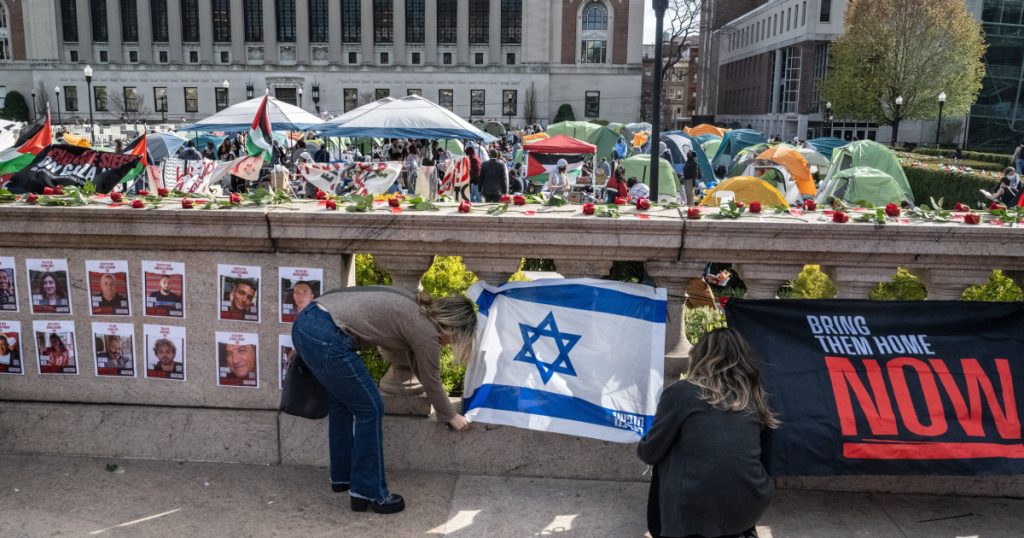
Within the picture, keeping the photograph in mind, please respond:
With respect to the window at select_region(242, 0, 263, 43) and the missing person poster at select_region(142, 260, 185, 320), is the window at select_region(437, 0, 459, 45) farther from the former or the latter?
the missing person poster at select_region(142, 260, 185, 320)

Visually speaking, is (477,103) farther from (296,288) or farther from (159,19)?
(296,288)

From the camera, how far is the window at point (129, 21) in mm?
73688

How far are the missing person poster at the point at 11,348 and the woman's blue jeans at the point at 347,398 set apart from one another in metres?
1.87

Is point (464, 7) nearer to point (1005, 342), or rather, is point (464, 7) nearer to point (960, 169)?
point (960, 169)

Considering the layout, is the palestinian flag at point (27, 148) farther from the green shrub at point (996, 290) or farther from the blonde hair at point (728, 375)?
the green shrub at point (996, 290)

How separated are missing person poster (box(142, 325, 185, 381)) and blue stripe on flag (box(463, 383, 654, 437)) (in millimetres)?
1654

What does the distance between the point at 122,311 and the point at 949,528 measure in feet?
14.2

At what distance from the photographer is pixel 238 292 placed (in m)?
4.35

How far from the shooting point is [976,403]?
156 inches

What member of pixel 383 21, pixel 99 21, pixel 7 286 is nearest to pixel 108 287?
pixel 7 286

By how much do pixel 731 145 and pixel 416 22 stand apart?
48857 mm

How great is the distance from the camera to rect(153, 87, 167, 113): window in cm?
7431

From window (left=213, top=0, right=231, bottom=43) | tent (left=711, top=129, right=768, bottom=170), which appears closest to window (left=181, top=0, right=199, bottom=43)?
window (left=213, top=0, right=231, bottom=43)

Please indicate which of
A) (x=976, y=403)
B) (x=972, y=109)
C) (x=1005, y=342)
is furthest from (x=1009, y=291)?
(x=972, y=109)
